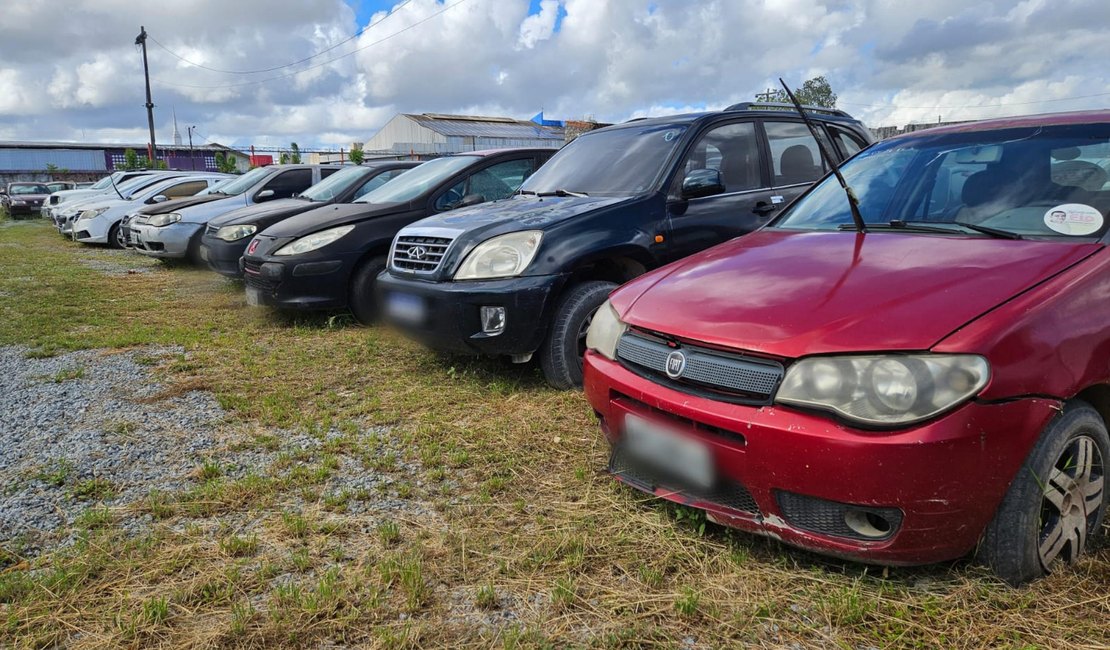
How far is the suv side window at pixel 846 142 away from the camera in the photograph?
5766 millimetres

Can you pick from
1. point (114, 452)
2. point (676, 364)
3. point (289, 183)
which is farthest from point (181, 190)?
point (676, 364)

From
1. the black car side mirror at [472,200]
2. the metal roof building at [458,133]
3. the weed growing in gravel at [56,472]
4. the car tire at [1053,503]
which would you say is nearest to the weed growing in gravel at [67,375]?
the weed growing in gravel at [56,472]

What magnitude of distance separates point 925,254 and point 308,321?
552 cm

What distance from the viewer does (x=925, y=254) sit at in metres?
2.50

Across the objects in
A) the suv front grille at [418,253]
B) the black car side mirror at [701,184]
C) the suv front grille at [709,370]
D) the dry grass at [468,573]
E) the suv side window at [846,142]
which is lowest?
the dry grass at [468,573]

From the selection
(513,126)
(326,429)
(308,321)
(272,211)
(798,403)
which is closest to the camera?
(798,403)

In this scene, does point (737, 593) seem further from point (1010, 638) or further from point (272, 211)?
point (272, 211)

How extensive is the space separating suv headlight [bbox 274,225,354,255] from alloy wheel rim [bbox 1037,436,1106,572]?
530 centimetres

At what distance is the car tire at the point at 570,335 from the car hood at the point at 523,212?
45 centimetres

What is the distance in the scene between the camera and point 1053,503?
2133mm

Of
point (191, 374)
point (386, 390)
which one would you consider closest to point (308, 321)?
point (191, 374)

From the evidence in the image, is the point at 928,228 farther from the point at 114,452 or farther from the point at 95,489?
the point at 114,452

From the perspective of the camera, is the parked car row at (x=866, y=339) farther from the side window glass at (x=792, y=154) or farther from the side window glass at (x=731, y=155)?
the side window glass at (x=792, y=154)

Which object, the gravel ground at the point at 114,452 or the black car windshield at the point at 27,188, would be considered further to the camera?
the black car windshield at the point at 27,188
